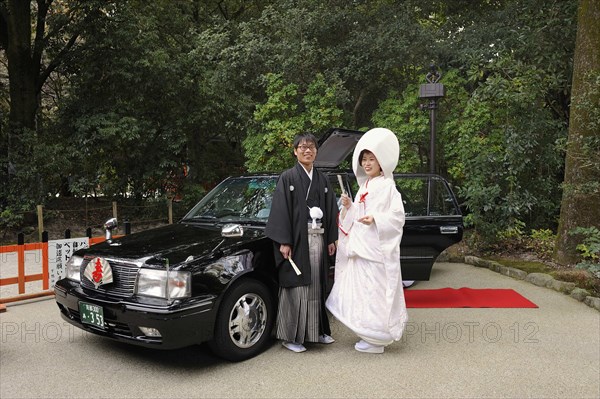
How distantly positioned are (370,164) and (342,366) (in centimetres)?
166

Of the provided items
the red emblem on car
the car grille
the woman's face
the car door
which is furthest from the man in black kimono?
the car door

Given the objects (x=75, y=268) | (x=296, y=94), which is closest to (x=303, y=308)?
(x=75, y=268)

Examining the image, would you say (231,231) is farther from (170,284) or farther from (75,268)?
(75,268)

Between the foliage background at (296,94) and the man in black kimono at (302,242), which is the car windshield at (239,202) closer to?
the man in black kimono at (302,242)

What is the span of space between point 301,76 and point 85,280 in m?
7.86

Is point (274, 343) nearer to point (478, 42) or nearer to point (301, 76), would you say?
point (301, 76)

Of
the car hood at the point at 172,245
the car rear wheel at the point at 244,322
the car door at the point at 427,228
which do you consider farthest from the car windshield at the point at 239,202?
the car door at the point at 427,228

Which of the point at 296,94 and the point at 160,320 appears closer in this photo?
the point at 160,320

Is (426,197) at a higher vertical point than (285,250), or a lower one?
higher

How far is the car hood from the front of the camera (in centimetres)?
357

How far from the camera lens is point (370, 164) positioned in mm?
4023

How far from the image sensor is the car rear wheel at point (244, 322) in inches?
142

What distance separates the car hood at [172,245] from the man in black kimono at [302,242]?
343mm

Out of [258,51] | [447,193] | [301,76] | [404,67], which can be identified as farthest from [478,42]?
[447,193]
